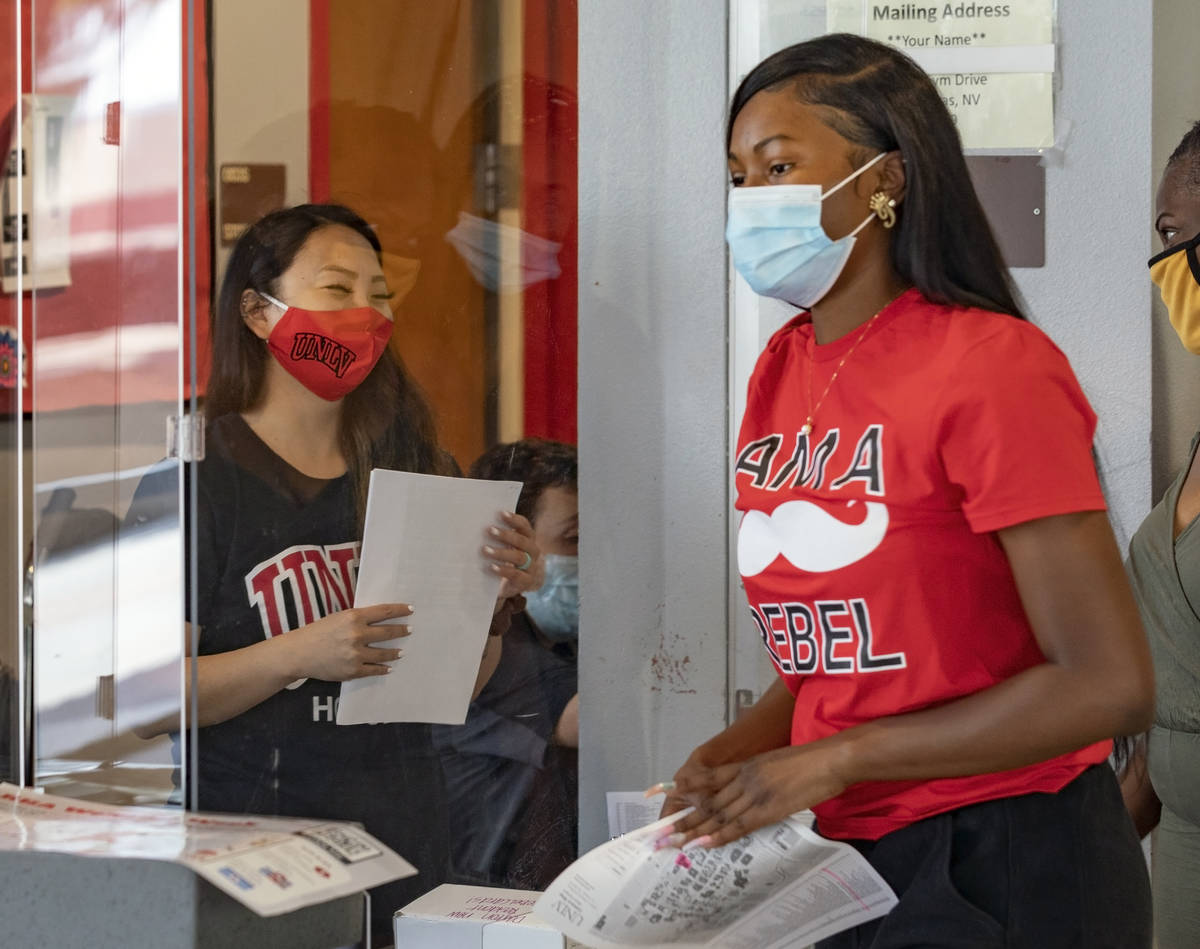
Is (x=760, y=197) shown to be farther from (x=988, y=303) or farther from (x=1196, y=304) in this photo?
(x=1196, y=304)

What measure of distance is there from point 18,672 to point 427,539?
58 centimetres

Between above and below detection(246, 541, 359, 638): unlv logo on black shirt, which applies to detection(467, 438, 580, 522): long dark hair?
above

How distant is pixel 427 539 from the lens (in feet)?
6.08

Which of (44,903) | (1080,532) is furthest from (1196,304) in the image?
(44,903)

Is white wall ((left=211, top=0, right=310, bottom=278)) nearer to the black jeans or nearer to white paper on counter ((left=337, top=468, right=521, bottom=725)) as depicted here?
white paper on counter ((left=337, top=468, right=521, bottom=725))

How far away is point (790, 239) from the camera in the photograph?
1338mm

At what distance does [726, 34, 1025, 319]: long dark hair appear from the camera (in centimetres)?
127

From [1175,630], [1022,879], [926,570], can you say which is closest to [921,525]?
[926,570]

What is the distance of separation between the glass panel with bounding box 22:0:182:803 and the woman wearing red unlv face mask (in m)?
0.05

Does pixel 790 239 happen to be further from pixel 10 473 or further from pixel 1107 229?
pixel 10 473

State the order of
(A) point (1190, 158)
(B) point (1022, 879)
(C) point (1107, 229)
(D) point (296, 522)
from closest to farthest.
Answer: (B) point (1022, 879), (D) point (296, 522), (A) point (1190, 158), (C) point (1107, 229)

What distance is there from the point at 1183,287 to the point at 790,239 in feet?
2.78

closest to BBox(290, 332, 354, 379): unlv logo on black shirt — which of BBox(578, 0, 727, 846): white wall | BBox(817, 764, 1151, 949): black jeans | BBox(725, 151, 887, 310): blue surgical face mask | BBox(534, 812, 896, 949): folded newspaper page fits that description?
BBox(578, 0, 727, 846): white wall

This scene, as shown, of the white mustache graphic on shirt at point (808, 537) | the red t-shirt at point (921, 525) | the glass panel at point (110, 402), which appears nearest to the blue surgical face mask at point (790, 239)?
the red t-shirt at point (921, 525)
